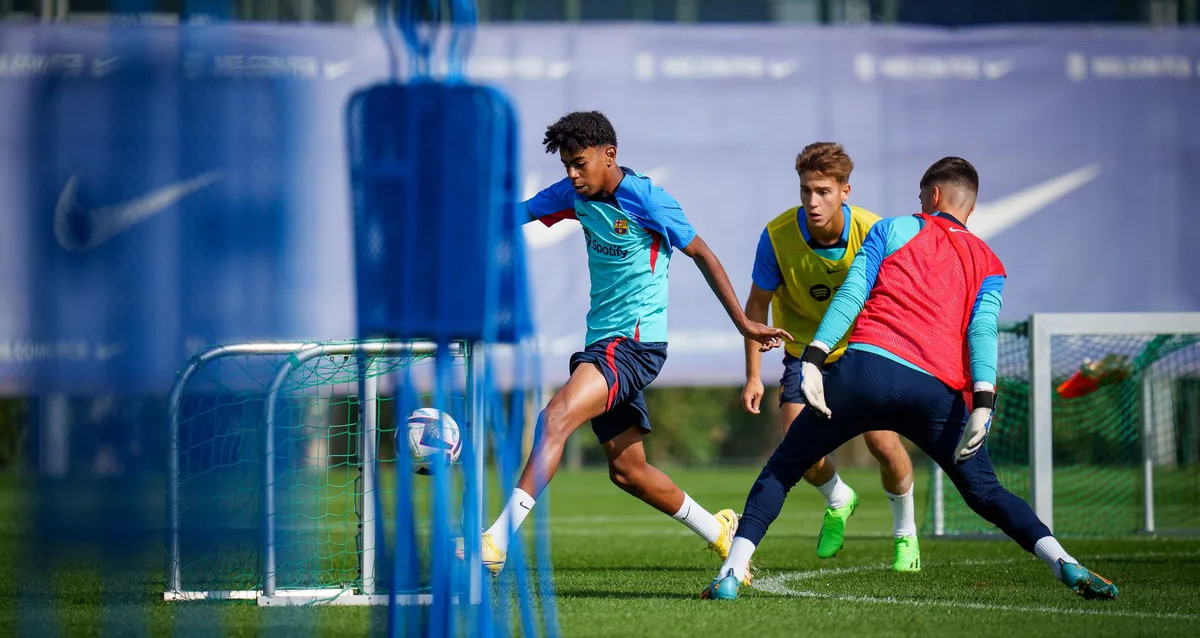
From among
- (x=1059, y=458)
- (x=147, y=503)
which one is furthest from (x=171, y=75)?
(x=1059, y=458)

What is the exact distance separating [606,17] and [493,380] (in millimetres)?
10827

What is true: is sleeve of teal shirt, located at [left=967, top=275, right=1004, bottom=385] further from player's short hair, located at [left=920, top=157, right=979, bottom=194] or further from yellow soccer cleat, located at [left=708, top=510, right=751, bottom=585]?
yellow soccer cleat, located at [left=708, top=510, right=751, bottom=585]

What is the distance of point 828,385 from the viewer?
18.0 feet

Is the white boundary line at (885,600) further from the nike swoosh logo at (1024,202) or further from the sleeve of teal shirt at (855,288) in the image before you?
the nike swoosh logo at (1024,202)

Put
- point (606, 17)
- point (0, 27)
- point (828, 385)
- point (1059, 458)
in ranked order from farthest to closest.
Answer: point (606, 17), point (0, 27), point (1059, 458), point (828, 385)

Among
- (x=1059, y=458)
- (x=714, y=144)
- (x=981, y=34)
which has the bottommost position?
(x=1059, y=458)

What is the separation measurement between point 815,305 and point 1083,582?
210 cm

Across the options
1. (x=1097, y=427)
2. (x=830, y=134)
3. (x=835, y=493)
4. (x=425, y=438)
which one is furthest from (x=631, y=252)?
(x=830, y=134)

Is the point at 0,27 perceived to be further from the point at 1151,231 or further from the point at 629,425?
the point at 1151,231

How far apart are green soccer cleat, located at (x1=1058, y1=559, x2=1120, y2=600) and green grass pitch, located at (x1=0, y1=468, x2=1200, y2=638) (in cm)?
6

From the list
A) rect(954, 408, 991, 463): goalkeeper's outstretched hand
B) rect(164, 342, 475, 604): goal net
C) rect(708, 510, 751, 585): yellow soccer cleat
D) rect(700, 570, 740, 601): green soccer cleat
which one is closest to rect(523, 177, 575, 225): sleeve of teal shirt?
rect(164, 342, 475, 604): goal net

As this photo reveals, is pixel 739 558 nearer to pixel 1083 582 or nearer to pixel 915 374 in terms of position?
pixel 915 374

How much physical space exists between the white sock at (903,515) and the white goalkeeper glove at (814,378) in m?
2.05

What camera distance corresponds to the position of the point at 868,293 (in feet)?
18.3
